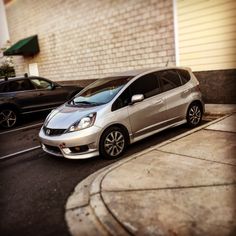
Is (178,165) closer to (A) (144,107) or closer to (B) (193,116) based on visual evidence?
(A) (144,107)

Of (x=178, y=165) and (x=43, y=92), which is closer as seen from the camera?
(x=178, y=165)

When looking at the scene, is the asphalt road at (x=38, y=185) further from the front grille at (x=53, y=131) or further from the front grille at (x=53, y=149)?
the front grille at (x=53, y=131)

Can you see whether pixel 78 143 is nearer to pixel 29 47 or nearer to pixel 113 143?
pixel 113 143

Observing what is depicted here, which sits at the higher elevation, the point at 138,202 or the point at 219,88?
the point at 219,88

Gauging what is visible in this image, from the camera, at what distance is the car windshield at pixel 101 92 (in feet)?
20.2

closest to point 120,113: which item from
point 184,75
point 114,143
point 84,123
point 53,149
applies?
point 114,143

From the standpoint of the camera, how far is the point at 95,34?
13820 mm

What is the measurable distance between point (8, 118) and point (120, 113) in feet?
18.7

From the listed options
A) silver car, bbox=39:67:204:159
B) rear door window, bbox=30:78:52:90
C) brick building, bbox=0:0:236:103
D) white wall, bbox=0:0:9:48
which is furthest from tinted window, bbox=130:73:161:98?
white wall, bbox=0:0:9:48

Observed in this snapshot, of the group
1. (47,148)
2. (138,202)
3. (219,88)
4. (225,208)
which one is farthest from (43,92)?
(225,208)

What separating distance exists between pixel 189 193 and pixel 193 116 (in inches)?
143

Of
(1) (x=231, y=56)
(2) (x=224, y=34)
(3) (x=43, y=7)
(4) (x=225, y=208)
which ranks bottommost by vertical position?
(4) (x=225, y=208)

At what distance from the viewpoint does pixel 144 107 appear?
6.21m

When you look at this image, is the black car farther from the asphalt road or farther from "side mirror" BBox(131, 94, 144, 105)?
"side mirror" BBox(131, 94, 144, 105)
